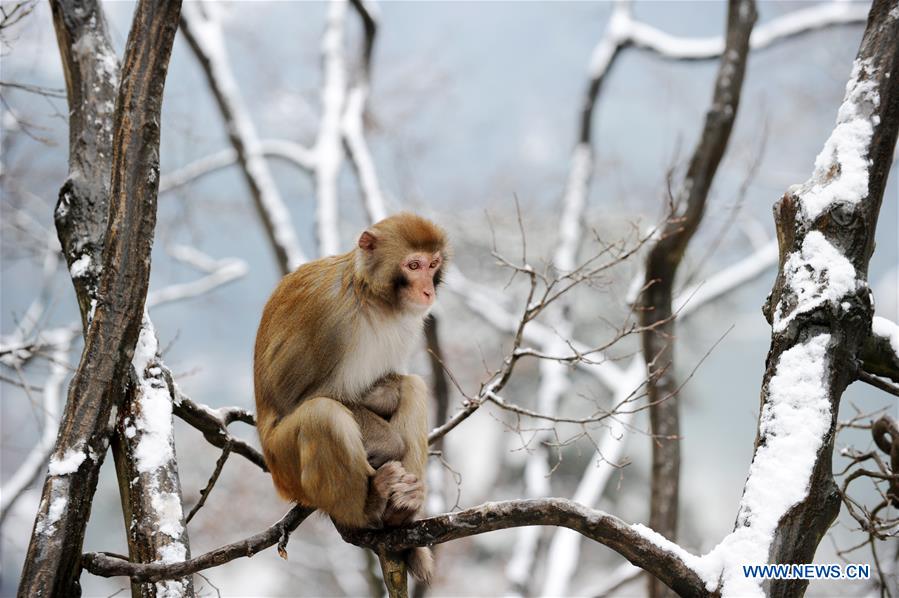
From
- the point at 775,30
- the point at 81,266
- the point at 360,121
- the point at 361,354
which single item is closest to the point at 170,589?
the point at 361,354

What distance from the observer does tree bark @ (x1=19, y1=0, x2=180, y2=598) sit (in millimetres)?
3336

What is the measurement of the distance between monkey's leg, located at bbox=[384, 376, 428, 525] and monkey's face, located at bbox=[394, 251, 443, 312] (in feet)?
1.23

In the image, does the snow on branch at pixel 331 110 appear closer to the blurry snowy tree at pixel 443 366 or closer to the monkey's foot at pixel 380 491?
the blurry snowy tree at pixel 443 366

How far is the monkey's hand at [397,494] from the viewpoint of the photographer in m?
3.44

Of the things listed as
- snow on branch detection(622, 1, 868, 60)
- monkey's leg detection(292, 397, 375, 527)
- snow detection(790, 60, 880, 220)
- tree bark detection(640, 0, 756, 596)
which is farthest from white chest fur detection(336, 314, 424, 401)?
snow on branch detection(622, 1, 868, 60)

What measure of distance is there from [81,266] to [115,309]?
0.59 m

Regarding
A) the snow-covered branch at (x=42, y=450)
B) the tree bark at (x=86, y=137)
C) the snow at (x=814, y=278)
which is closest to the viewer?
the snow at (x=814, y=278)

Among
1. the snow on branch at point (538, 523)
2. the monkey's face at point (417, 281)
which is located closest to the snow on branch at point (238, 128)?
the monkey's face at point (417, 281)

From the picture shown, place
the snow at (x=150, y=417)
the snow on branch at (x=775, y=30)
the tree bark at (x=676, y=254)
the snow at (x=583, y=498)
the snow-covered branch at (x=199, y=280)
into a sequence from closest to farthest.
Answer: the snow at (x=150, y=417)
the tree bark at (x=676, y=254)
the snow at (x=583, y=498)
the snow on branch at (x=775, y=30)
the snow-covered branch at (x=199, y=280)

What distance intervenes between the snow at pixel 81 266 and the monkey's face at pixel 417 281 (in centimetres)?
141

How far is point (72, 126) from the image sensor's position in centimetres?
412

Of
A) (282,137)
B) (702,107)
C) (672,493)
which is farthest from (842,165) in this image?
(282,137)

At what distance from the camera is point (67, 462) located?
3385 mm

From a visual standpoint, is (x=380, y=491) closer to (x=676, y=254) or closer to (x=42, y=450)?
(x=676, y=254)
